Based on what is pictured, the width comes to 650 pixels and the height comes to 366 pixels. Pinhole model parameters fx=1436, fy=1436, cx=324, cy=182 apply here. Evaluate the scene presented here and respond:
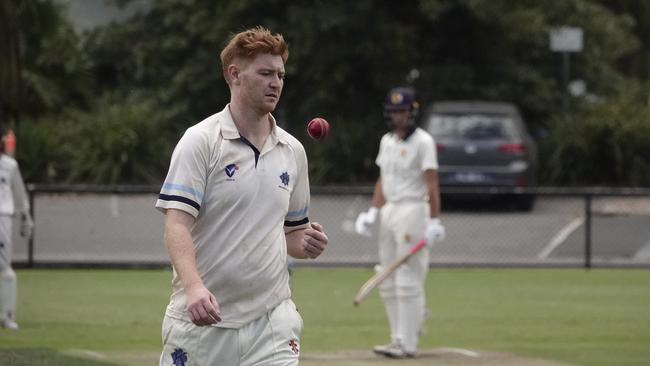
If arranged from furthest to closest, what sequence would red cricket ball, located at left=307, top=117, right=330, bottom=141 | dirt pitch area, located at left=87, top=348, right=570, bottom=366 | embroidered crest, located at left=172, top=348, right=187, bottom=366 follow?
dirt pitch area, located at left=87, top=348, right=570, bottom=366
red cricket ball, located at left=307, top=117, right=330, bottom=141
embroidered crest, located at left=172, top=348, right=187, bottom=366

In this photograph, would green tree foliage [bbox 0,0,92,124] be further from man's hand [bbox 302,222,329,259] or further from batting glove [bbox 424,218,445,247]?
man's hand [bbox 302,222,329,259]

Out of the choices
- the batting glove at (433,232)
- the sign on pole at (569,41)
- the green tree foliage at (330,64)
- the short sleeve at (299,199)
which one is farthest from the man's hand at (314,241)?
the sign on pole at (569,41)

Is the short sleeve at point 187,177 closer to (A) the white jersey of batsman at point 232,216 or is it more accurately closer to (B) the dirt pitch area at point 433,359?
(A) the white jersey of batsman at point 232,216

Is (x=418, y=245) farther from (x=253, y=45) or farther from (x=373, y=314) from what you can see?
(x=253, y=45)

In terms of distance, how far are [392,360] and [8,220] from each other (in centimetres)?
394

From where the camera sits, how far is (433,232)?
1130 cm

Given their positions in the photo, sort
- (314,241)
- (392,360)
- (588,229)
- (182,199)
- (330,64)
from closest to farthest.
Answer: (182,199) → (314,241) → (392,360) → (588,229) → (330,64)

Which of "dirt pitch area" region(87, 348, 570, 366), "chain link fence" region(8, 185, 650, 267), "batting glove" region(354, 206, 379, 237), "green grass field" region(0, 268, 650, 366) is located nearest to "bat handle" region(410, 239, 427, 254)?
"dirt pitch area" region(87, 348, 570, 366)

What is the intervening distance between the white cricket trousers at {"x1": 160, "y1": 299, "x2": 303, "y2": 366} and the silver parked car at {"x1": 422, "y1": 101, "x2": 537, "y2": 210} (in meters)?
18.9

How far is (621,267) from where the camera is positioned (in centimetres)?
1978

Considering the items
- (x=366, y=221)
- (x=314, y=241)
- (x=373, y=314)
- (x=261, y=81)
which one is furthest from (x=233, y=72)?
(x=373, y=314)

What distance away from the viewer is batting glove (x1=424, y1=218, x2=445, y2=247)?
11.3 meters

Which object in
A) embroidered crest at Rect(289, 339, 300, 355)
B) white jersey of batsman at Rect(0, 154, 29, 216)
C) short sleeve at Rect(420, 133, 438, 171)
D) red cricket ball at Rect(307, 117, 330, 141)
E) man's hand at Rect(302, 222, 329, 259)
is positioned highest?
red cricket ball at Rect(307, 117, 330, 141)

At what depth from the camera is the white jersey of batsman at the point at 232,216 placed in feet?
18.5
